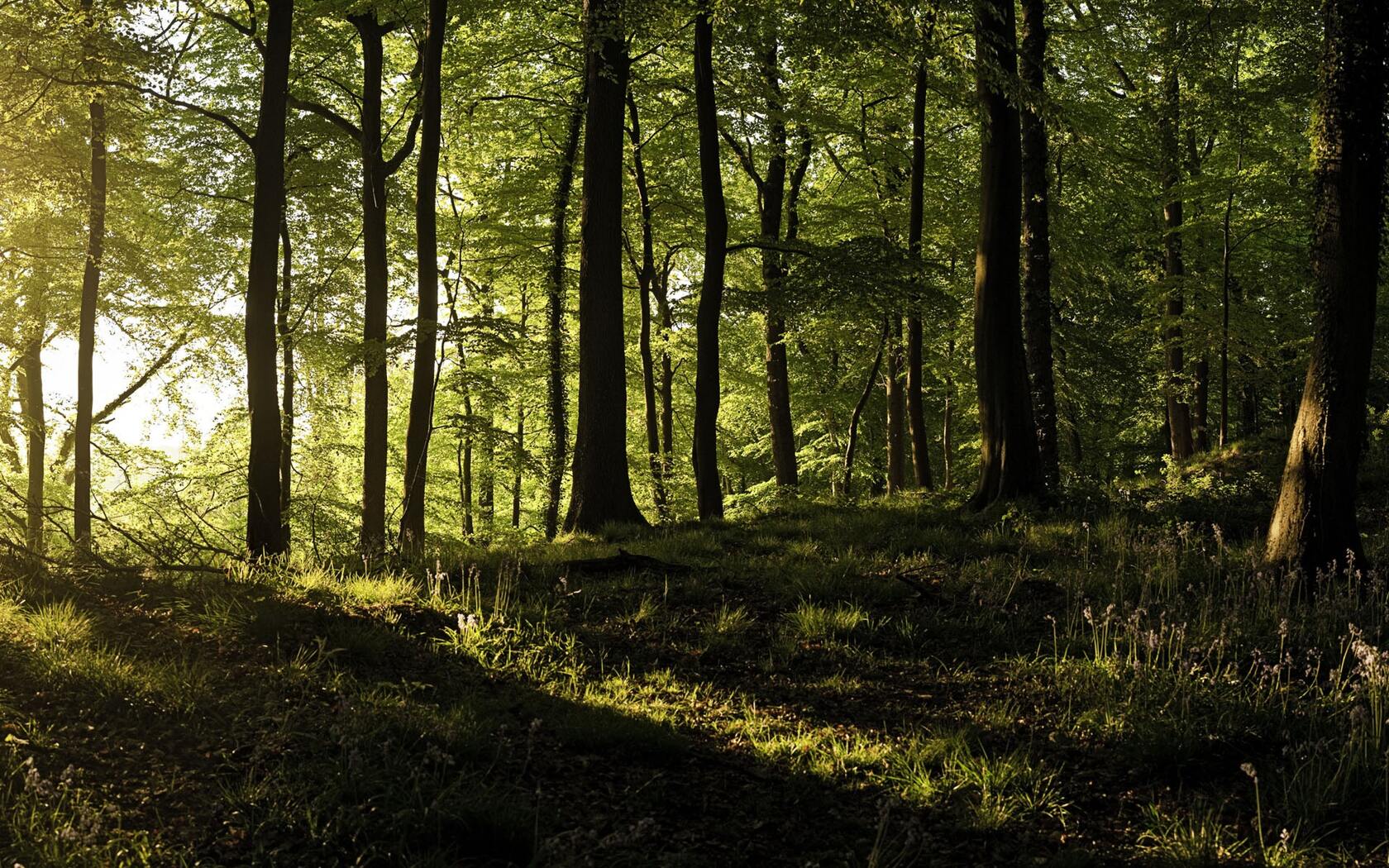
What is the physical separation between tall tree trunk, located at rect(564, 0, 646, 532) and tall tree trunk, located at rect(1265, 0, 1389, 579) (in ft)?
23.1

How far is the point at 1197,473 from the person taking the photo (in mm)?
13641

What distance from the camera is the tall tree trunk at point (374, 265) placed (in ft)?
44.2

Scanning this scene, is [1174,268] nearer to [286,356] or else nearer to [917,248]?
[917,248]

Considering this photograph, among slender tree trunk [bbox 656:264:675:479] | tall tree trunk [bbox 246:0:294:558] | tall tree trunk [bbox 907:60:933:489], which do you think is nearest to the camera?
tall tree trunk [bbox 246:0:294:558]

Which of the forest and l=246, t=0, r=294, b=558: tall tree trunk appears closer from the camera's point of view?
the forest

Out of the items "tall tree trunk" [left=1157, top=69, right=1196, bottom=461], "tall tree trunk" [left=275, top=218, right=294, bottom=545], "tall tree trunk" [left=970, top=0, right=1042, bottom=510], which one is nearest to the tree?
"tall tree trunk" [left=275, top=218, right=294, bottom=545]

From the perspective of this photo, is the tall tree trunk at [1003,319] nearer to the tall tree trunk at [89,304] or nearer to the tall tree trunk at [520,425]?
the tall tree trunk at [520,425]

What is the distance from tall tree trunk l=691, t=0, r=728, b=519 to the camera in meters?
12.2

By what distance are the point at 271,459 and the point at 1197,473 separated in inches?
530

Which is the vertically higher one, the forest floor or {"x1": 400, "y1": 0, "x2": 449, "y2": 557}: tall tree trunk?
{"x1": 400, "y1": 0, "x2": 449, "y2": 557}: tall tree trunk

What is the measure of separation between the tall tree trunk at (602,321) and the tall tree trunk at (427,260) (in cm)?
189

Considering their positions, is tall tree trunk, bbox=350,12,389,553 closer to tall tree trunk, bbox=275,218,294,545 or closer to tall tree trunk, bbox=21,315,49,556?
tall tree trunk, bbox=275,218,294,545

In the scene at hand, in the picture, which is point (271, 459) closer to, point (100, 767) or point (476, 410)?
point (100, 767)

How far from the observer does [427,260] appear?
36.8 feet
